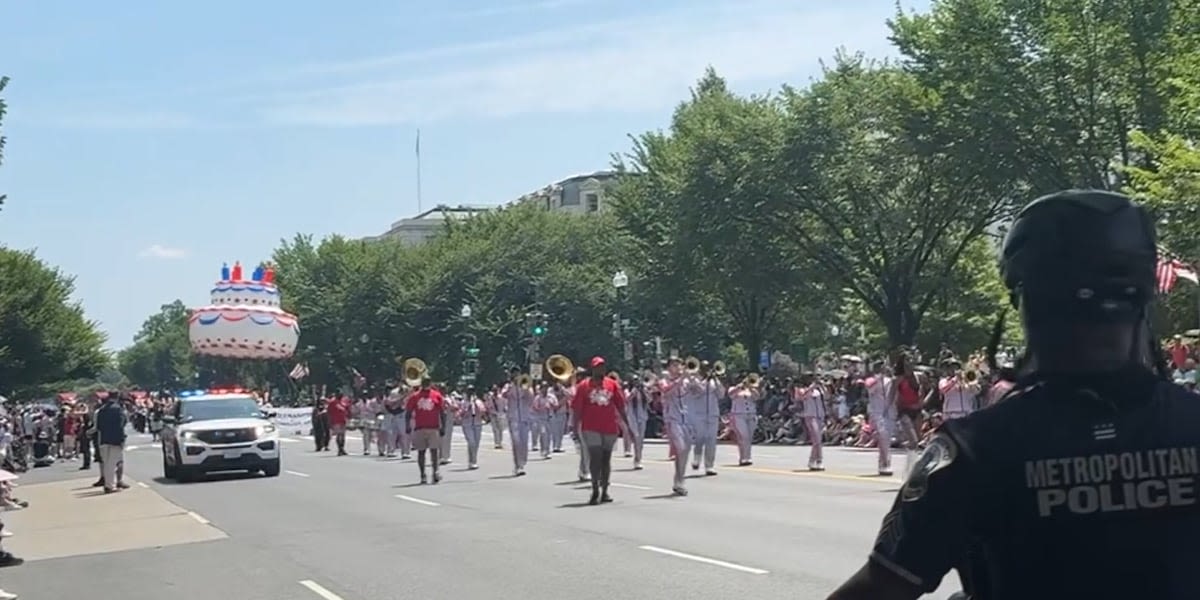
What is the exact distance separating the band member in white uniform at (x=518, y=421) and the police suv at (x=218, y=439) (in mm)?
4696

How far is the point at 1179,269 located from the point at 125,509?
15.6 metres

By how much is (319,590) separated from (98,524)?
9.68m

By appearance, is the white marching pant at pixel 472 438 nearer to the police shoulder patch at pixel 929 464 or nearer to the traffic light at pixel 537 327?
the traffic light at pixel 537 327

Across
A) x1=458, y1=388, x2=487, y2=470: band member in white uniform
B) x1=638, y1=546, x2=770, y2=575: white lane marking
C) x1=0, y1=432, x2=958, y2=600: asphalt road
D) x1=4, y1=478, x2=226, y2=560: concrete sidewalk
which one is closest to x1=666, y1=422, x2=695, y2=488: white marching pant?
x1=0, y1=432, x2=958, y2=600: asphalt road

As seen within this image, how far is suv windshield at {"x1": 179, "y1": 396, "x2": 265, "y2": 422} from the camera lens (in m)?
30.9

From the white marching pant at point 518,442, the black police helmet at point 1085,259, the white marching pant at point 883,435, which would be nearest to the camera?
the black police helmet at point 1085,259

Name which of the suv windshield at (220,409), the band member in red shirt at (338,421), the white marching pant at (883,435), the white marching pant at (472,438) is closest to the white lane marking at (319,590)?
the white marching pant at (883,435)

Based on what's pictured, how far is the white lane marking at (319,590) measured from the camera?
1272cm

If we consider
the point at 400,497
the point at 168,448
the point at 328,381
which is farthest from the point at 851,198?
the point at 328,381

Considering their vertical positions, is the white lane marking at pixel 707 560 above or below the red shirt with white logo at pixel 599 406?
below

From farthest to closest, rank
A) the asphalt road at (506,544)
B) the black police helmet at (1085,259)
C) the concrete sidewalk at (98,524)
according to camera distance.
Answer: the concrete sidewalk at (98,524) → the asphalt road at (506,544) → the black police helmet at (1085,259)

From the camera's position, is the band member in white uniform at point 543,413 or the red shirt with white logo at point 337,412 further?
the red shirt with white logo at point 337,412

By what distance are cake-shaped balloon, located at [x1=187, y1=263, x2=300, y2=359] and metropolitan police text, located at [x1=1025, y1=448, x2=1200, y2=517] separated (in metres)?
64.2

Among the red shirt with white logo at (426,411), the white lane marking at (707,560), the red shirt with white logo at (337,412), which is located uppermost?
the red shirt with white logo at (337,412)
